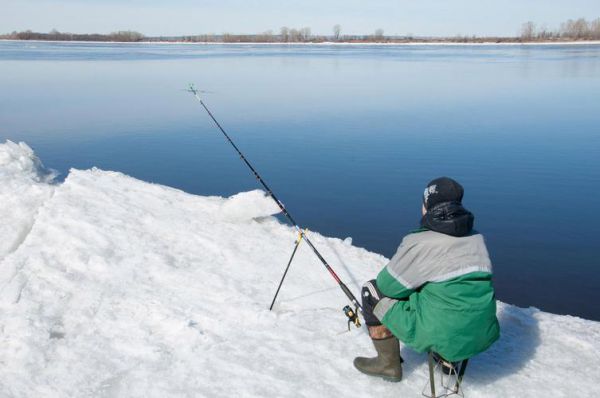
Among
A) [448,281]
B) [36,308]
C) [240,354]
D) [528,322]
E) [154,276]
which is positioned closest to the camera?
[448,281]

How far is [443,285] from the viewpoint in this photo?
328 centimetres

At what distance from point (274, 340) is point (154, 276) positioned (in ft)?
5.53

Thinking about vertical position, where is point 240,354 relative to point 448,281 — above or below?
below

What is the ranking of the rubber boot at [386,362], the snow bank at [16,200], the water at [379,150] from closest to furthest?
the rubber boot at [386,362] → the snow bank at [16,200] → the water at [379,150]

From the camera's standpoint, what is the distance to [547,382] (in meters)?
3.97

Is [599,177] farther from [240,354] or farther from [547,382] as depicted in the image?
[240,354]

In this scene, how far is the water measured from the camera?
857 cm

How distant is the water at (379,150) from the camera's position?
8.57 m

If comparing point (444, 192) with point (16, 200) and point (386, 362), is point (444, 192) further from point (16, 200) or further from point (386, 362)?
point (16, 200)

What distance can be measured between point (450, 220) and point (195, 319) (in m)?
2.55

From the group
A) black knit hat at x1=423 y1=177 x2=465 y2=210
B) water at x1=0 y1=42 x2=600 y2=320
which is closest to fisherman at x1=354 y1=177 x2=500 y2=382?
black knit hat at x1=423 y1=177 x2=465 y2=210

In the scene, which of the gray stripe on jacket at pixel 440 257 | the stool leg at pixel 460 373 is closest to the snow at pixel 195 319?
the stool leg at pixel 460 373

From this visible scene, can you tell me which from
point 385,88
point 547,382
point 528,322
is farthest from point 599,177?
point 385,88

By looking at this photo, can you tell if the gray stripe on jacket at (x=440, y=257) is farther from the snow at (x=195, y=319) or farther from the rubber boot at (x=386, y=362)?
the snow at (x=195, y=319)
